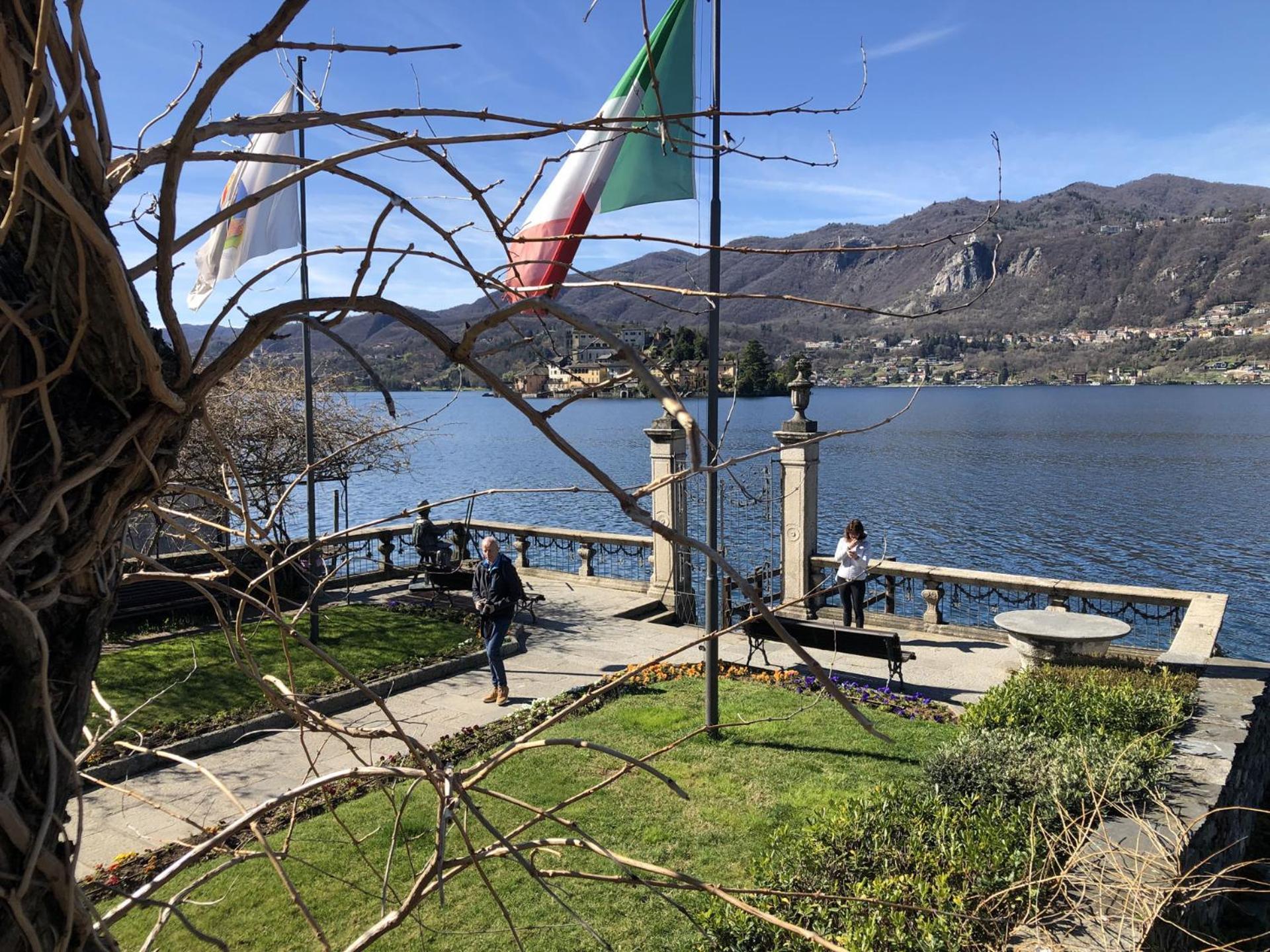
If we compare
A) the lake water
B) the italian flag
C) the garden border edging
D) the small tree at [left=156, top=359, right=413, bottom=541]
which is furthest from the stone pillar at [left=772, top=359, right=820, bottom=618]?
the italian flag

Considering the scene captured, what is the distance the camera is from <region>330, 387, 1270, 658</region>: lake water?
27.3 metres

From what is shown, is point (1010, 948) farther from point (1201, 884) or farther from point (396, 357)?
point (396, 357)

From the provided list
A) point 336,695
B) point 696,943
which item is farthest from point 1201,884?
point 336,695

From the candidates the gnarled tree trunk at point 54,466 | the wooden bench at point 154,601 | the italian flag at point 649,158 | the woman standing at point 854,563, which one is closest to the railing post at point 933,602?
the woman standing at point 854,563

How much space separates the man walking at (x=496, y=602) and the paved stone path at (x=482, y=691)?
1.21ft

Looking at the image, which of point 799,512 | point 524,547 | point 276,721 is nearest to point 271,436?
point 524,547

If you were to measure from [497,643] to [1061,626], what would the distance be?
6.27 meters

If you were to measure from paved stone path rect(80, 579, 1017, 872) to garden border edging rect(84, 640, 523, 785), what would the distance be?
4.8 inches

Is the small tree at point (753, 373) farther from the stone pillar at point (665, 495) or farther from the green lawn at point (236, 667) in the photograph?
the green lawn at point (236, 667)

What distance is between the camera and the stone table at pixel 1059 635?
9.98 metres

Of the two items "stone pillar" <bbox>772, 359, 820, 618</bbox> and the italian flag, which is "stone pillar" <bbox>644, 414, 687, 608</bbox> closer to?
"stone pillar" <bbox>772, 359, 820, 618</bbox>

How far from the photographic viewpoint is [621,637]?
1377cm

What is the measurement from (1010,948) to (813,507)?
1180 cm

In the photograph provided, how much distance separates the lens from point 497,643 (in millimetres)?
10547
